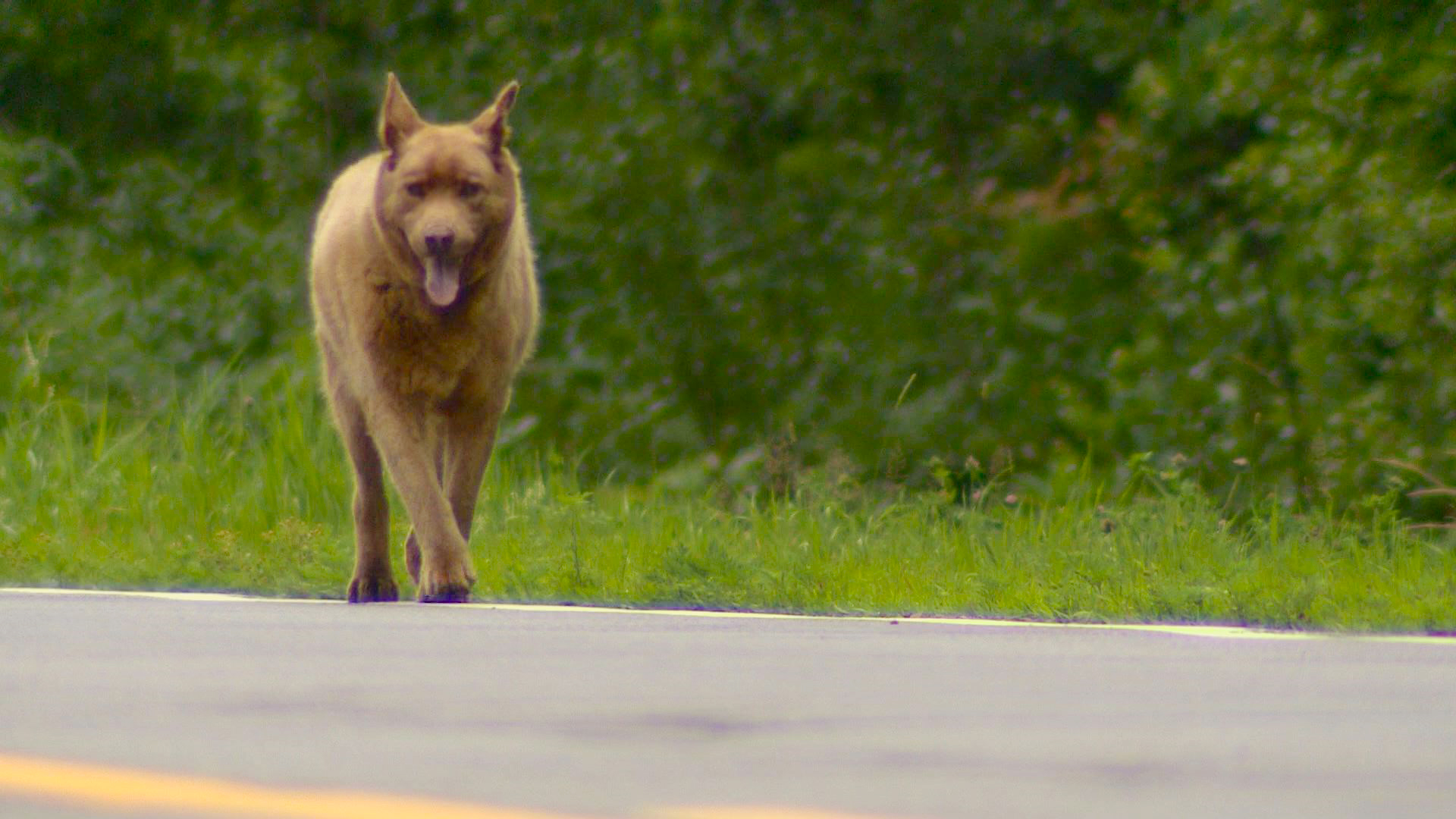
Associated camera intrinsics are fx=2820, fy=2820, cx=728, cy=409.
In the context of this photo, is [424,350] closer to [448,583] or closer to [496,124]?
[496,124]

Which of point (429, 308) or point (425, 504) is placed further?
point (429, 308)

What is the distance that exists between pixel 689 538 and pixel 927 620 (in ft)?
7.20

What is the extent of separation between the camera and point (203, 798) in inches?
196

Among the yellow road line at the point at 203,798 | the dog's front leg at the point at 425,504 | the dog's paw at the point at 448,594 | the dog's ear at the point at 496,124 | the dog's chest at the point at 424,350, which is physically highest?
the yellow road line at the point at 203,798

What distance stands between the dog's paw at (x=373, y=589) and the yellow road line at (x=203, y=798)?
417cm

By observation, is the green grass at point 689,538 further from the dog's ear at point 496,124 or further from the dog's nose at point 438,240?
the dog's ear at point 496,124

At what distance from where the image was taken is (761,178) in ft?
41.4

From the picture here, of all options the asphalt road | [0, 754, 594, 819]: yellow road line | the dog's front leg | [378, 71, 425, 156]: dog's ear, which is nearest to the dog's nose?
[378, 71, 425, 156]: dog's ear

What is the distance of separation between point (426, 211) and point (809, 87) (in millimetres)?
3163

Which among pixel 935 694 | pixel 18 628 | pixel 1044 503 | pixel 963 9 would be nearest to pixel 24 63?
pixel 963 9

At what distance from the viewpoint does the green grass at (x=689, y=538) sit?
8.84 meters

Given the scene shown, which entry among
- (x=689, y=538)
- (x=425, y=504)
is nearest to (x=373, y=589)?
(x=425, y=504)

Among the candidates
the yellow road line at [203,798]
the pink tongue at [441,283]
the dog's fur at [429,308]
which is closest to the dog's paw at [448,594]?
the dog's fur at [429,308]

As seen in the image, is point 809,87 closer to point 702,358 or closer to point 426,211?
point 702,358
